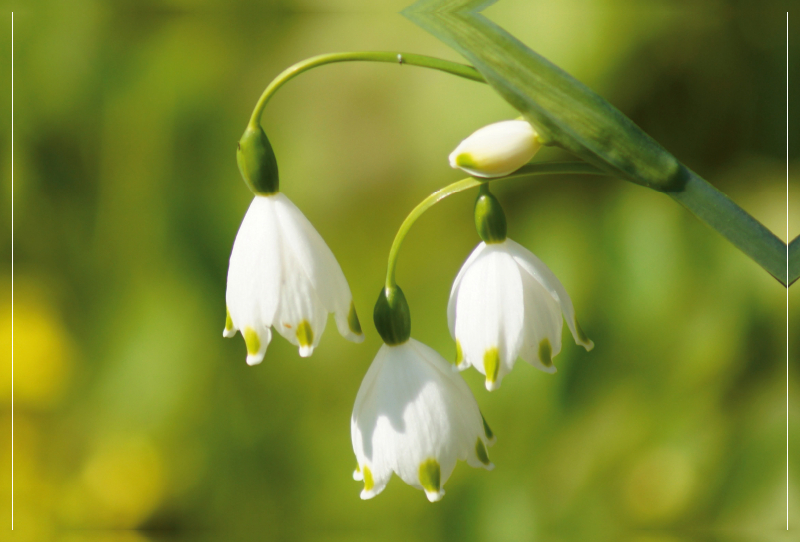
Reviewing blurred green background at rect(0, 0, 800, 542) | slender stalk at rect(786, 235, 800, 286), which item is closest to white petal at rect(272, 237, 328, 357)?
slender stalk at rect(786, 235, 800, 286)

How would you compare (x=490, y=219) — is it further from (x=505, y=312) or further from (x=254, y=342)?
(x=254, y=342)

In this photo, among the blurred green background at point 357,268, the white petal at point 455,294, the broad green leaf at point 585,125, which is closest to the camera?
the broad green leaf at point 585,125

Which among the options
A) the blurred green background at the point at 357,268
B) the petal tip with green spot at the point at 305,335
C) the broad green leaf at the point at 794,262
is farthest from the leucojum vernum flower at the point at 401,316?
the blurred green background at the point at 357,268

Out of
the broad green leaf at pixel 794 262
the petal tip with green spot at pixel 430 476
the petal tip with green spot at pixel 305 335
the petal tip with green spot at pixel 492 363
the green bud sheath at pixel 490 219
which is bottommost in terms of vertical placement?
the petal tip with green spot at pixel 430 476

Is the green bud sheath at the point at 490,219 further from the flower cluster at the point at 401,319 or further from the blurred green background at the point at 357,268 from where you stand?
the blurred green background at the point at 357,268

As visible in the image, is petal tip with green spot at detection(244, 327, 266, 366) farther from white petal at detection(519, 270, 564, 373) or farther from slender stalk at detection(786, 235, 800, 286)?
slender stalk at detection(786, 235, 800, 286)

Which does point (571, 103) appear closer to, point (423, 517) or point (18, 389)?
point (423, 517)

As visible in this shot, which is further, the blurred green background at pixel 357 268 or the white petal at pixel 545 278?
the blurred green background at pixel 357 268

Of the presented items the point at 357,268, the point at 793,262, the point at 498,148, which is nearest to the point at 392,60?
the point at 498,148
